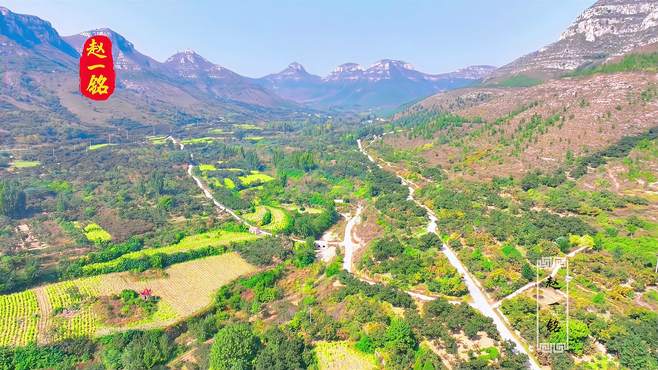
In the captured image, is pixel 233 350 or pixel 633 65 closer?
pixel 233 350

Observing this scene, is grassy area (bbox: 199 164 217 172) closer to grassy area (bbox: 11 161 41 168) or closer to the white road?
grassy area (bbox: 11 161 41 168)

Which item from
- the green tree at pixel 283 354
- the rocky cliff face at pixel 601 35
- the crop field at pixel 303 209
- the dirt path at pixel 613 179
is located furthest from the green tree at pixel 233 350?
the rocky cliff face at pixel 601 35

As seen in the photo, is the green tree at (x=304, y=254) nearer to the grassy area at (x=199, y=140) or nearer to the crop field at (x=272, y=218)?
the crop field at (x=272, y=218)

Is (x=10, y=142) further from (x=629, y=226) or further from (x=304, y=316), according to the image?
(x=629, y=226)

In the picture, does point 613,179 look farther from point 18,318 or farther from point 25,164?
point 25,164

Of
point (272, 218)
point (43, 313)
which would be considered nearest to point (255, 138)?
point (272, 218)
